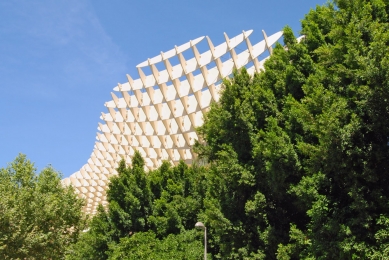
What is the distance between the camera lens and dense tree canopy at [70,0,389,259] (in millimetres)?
11359

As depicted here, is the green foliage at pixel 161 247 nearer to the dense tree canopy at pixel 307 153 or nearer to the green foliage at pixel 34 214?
the dense tree canopy at pixel 307 153

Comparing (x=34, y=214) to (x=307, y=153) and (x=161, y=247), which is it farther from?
(x=307, y=153)

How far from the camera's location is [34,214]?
26.3m

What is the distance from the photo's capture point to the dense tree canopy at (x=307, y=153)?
37.3ft

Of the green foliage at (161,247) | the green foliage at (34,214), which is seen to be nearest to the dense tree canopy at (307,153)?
the green foliage at (161,247)

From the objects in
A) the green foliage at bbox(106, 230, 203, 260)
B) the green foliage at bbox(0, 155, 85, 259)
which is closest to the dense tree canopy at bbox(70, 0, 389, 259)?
the green foliage at bbox(106, 230, 203, 260)

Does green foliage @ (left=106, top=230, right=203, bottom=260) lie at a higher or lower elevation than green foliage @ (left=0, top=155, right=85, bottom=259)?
lower

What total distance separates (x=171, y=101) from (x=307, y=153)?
69.8 ft

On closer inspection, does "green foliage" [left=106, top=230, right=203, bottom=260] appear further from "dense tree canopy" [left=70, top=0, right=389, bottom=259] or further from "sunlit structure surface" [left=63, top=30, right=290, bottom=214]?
"sunlit structure surface" [left=63, top=30, right=290, bottom=214]

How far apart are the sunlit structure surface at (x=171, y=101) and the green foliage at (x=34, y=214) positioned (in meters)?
8.55

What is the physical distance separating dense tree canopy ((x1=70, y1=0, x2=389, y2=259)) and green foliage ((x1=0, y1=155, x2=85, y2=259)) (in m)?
7.07

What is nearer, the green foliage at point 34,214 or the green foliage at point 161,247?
the green foliage at point 161,247

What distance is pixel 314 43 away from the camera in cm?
1532

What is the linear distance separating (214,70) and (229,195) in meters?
15.5
